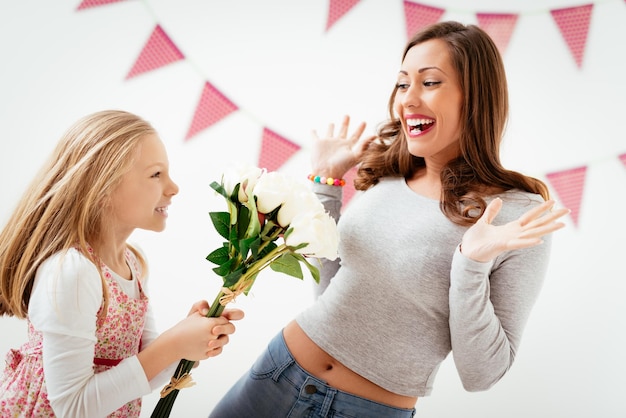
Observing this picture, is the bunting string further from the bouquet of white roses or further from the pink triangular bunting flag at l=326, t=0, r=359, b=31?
the bouquet of white roses

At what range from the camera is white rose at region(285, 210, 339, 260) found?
1131 mm

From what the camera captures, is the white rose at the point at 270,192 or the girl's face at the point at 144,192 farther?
the girl's face at the point at 144,192

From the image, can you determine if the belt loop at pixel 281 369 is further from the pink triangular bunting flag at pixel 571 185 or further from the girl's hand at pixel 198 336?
the pink triangular bunting flag at pixel 571 185

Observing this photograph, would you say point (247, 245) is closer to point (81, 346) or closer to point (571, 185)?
point (81, 346)

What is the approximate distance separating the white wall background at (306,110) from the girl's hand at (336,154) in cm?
39

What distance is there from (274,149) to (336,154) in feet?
1.50

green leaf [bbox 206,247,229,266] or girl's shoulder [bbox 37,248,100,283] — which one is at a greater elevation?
girl's shoulder [bbox 37,248,100,283]

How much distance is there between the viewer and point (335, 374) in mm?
1436

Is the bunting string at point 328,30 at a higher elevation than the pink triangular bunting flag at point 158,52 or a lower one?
lower

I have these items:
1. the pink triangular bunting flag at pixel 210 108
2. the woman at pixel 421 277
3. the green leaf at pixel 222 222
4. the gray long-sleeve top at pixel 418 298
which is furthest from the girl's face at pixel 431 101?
the pink triangular bunting flag at pixel 210 108

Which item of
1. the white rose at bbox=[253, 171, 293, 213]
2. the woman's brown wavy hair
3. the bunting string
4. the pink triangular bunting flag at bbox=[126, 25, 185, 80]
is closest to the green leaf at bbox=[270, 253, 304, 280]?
the white rose at bbox=[253, 171, 293, 213]

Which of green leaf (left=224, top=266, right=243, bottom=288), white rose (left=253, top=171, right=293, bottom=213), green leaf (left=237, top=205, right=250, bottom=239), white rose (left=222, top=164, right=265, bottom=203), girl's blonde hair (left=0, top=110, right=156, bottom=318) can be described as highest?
girl's blonde hair (left=0, top=110, right=156, bottom=318)

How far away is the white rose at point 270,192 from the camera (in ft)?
3.77

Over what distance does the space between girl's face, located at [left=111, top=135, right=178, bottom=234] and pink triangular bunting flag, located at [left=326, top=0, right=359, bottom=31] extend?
100cm
